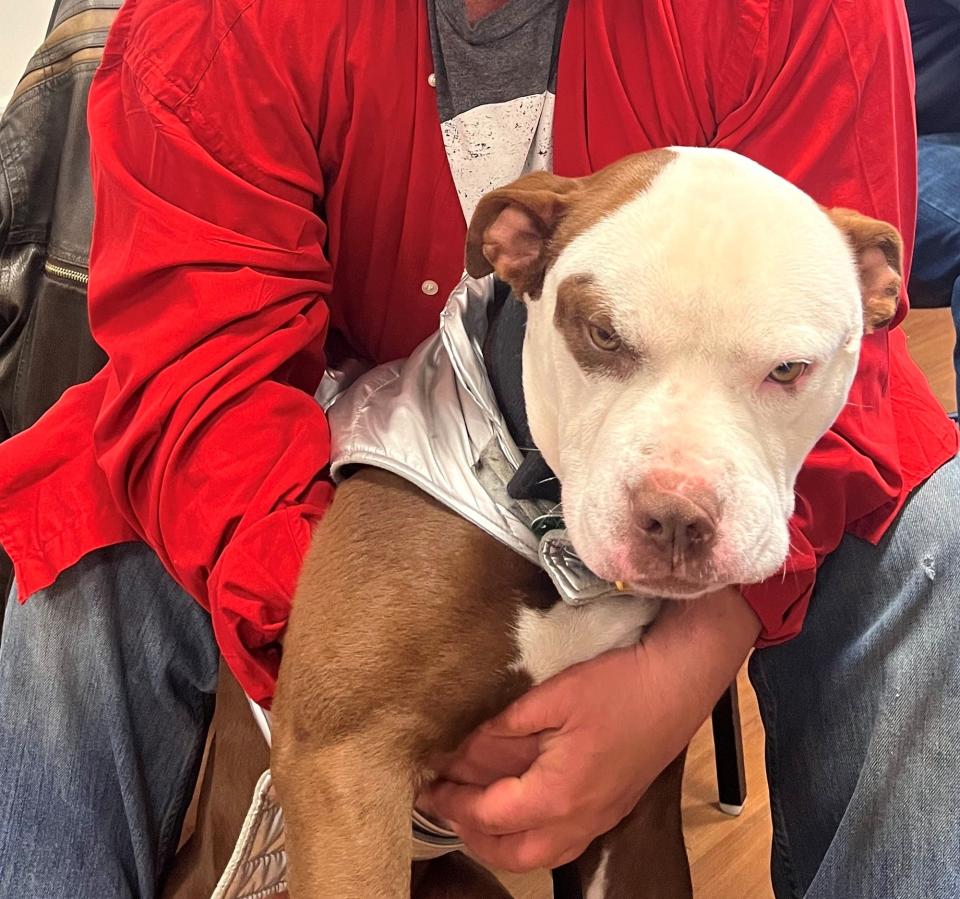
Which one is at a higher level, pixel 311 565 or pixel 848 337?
pixel 848 337

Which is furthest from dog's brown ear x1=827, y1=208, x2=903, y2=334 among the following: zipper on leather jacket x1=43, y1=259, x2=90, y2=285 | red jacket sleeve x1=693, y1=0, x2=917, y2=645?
zipper on leather jacket x1=43, y1=259, x2=90, y2=285

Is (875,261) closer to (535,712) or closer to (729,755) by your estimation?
(535,712)

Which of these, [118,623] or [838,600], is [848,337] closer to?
[838,600]

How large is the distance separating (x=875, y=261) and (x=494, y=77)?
1.60ft

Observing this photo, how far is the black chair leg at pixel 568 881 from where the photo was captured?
1.46 metres

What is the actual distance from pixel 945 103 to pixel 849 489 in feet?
4.39

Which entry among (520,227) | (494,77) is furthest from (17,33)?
(520,227)

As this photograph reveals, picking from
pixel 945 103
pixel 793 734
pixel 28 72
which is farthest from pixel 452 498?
pixel 945 103

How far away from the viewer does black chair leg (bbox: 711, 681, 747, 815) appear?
1.92 metres

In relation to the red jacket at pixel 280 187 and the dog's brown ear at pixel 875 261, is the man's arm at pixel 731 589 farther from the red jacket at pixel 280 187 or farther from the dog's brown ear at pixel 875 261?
the dog's brown ear at pixel 875 261

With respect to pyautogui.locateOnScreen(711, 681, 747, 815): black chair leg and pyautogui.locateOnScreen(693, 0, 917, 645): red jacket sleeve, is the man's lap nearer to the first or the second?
pyautogui.locateOnScreen(693, 0, 917, 645): red jacket sleeve

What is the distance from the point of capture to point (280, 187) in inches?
49.9

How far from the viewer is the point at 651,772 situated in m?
1.25

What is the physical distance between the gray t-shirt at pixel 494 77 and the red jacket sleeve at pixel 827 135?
0.65ft
